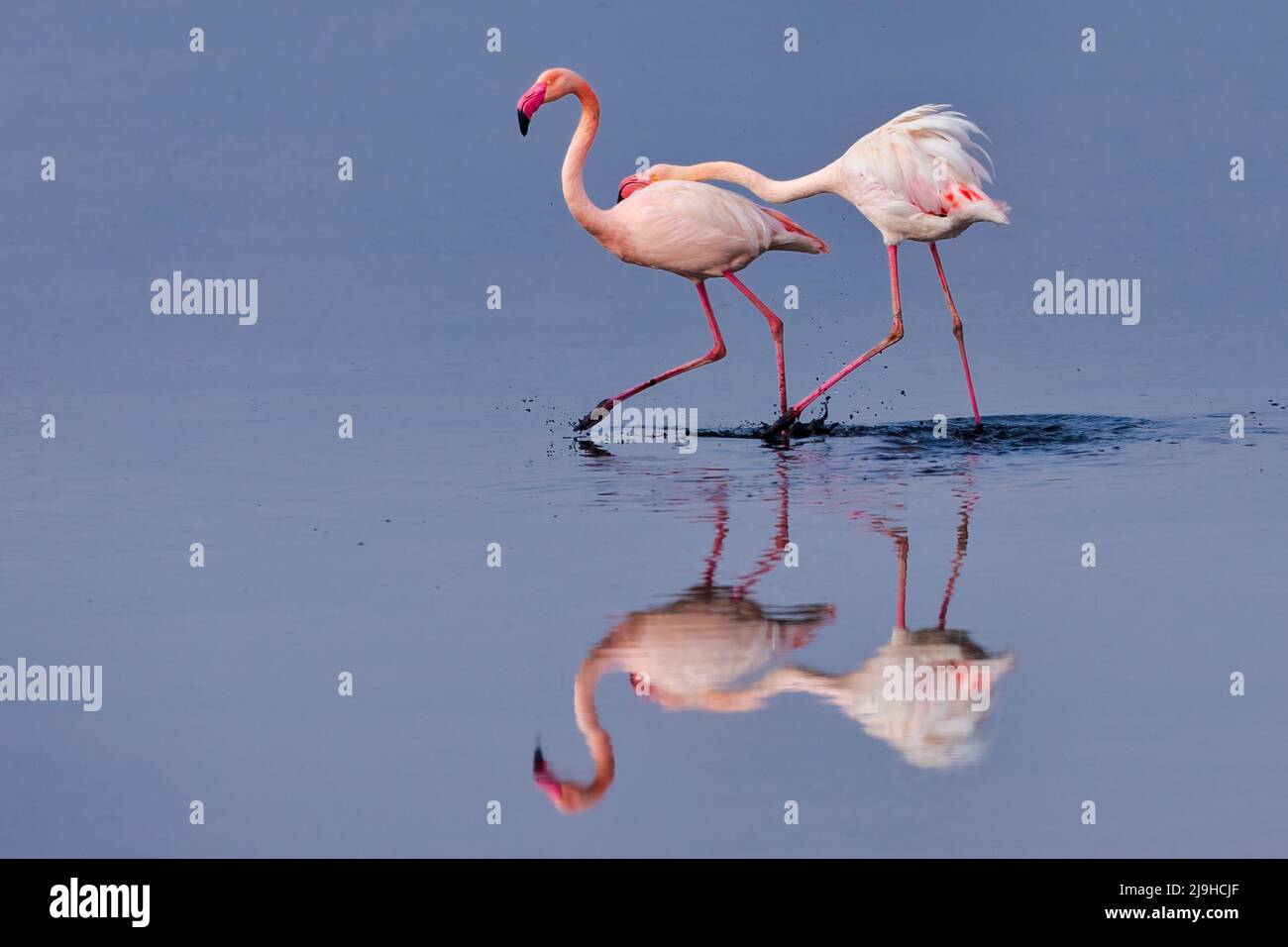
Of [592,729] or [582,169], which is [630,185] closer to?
[582,169]

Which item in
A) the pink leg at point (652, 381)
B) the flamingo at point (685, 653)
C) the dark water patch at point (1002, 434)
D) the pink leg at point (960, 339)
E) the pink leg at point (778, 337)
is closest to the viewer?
the flamingo at point (685, 653)

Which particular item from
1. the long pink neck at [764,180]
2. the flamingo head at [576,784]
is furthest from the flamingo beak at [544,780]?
the long pink neck at [764,180]

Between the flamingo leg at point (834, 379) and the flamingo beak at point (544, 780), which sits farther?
the flamingo leg at point (834, 379)

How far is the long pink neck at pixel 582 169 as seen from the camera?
12117 mm

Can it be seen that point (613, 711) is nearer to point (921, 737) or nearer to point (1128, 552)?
point (921, 737)

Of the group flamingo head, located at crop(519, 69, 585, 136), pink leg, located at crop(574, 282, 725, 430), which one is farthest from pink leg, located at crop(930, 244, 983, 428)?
flamingo head, located at crop(519, 69, 585, 136)

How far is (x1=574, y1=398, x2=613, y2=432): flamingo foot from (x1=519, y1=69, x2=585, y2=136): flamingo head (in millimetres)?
1583

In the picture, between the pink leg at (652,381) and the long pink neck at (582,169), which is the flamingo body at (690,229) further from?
the pink leg at (652,381)

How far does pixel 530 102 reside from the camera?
1205 centimetres

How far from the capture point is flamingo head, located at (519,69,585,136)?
1205 centimetres

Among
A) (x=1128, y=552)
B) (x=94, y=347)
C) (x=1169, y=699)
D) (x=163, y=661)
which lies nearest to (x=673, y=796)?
(x=1169, y=699)

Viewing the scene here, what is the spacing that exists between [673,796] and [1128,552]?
125 inches

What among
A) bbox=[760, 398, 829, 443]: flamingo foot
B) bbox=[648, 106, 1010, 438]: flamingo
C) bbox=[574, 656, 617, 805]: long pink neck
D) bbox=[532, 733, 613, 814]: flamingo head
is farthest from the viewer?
bbox=[760, 398, 829, 443]: flamingo foot

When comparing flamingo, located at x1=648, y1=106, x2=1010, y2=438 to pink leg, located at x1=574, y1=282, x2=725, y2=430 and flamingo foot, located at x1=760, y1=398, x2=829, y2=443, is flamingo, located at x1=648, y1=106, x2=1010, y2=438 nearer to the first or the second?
flamingo foot, located at x1=760, y1=398, x2=829, y2=443
